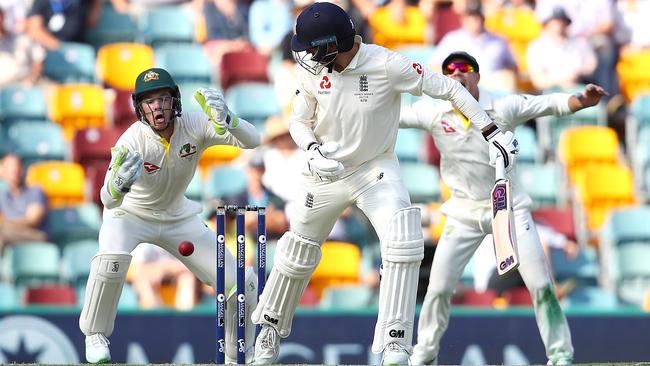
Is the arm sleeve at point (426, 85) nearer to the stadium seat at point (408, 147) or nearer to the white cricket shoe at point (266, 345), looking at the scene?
the white cricket shoe at point (266, 345)

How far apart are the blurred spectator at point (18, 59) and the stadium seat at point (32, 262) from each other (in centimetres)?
177

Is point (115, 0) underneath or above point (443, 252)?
above

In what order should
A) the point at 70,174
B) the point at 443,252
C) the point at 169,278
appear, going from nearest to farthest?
the point at 443,252, the point at 169,278, the point at 70,174

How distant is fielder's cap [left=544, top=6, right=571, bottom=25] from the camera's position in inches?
460

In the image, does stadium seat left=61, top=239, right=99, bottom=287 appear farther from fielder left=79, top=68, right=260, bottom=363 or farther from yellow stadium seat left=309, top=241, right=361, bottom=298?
fielder left=79, top=68, right=260, bottom=363

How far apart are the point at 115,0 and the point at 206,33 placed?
2.89 feet

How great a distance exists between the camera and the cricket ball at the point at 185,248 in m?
7.02

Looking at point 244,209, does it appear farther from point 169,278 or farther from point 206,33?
point 206,33

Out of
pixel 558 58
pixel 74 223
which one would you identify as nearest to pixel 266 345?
pixel 74 223

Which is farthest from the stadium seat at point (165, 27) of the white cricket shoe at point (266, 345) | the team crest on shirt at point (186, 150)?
the white cricket shoe at point (266, 345)

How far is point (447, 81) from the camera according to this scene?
6.51 metres

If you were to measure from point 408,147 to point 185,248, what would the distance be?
4.06 meters

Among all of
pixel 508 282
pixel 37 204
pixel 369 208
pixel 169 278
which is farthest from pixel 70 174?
pixel 369 208

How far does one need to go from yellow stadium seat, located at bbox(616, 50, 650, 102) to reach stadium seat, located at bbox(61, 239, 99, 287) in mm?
5085
